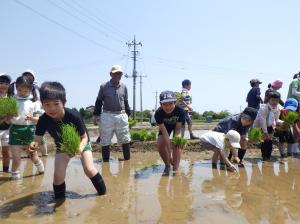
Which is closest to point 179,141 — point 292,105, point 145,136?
point 292,105

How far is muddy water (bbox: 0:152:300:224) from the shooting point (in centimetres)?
357

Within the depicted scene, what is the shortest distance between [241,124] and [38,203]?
12.2 feet

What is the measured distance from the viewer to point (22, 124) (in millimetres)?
5523

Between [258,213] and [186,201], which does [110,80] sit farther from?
[258,213]

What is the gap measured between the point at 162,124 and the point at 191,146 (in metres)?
2.69

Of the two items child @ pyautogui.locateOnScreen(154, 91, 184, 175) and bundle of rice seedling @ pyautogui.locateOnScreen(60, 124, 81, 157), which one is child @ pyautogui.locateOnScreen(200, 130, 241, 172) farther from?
bundle of rice seedling @ pyautogui.locateOnScreen(60, 124, 81, 157)

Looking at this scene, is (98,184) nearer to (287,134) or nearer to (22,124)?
(22,124)

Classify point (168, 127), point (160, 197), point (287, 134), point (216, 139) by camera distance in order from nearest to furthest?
point (160, 197), point (168, 127), point (216, 139), point (287, 134)

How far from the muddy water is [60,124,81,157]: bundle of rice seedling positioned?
550 millimetres

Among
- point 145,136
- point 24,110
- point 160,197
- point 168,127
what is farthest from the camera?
point 145,136

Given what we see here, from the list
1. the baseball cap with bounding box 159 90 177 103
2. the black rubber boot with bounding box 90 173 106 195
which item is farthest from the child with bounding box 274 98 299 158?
the black rubber boot with bounding box 90 173 106 195

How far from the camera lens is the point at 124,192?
4.50 metres

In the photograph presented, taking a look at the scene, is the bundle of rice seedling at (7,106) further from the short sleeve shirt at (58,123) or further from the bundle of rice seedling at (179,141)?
the bundle of rice seedling at (179,141)

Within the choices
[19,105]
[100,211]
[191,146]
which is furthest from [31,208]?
[191,146]
